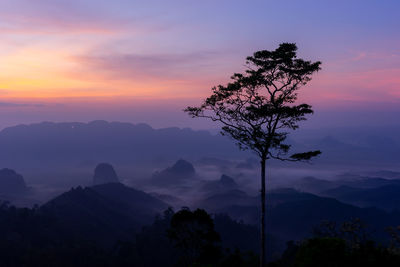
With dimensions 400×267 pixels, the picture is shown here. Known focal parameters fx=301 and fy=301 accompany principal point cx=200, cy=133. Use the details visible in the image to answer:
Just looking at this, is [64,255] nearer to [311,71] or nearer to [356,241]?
[356,241]

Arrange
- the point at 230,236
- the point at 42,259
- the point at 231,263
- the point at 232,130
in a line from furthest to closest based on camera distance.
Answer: the point at 230,236 < the point at 42,259 < the point at 231,263 < the point at 232,130

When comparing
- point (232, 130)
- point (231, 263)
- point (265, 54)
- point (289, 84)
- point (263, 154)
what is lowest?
point (231, 263)

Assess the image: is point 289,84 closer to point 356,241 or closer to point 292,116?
point 292,116

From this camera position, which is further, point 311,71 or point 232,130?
point 232,130

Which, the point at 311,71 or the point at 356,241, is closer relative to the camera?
the point at 311,71

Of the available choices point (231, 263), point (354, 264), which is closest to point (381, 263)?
point (354, 264)

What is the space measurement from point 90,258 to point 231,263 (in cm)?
9357

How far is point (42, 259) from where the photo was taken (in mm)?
108750

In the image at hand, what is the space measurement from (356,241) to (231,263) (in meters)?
15.0

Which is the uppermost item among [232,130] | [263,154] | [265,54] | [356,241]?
[265,54]

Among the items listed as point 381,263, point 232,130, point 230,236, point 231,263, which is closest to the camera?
point 381,263

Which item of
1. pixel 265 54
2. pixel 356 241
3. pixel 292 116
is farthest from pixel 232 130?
pixel 356 241

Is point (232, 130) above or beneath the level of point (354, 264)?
above

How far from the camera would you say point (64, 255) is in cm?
11550
